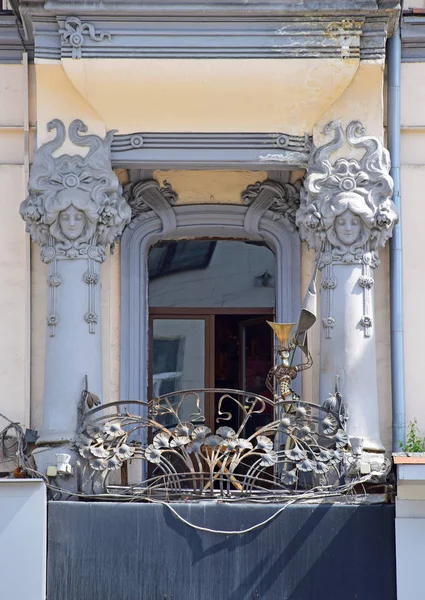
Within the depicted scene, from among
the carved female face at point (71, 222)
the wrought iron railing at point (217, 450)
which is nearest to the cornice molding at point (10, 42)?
the carved female face at point (71, 222)

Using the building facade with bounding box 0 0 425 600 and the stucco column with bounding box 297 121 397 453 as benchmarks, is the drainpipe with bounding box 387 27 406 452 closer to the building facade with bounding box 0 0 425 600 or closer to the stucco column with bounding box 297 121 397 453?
the building facade with bounding box 0 0 425 600

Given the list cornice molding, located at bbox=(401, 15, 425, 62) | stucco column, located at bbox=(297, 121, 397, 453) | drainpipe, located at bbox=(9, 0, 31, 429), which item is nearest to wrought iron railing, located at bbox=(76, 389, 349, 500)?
stucco column, located at bbox=(297, 121, 397, 453)

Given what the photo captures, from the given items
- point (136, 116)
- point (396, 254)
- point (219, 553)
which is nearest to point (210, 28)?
point (136, 116)

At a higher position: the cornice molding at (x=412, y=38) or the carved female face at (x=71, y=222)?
the cornice molding at (x=412, y=38)

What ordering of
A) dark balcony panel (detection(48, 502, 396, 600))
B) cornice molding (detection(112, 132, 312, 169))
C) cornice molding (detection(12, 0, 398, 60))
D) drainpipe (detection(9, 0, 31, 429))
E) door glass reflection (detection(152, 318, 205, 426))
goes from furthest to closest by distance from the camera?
door glass reflection (detection(152, 318, 205, 426)) < drainpipe (detection(9, 0, 31, 429)) < cornice molding (detection(112, 132, 312, 169)) < cornice molding (detection(12, 0, 398, 60)) < dark balcony panel (detection(48, 502, 396, 600))

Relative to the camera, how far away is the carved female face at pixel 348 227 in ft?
64.2

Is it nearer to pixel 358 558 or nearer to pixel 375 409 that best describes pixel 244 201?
pixel 375 409

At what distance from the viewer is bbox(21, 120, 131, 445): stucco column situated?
19.5 metres

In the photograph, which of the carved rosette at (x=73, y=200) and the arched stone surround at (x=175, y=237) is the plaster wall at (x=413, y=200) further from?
the carved rosette at (x=73, y=200)

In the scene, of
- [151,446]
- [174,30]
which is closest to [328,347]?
[151,446]

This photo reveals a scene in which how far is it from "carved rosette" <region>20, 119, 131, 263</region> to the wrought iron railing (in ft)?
5.08

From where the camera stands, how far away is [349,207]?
1952 cm

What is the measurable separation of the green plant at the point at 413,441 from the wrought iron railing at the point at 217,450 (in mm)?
796

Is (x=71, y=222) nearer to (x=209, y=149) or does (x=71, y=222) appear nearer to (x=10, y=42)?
(x=209, y=149)
